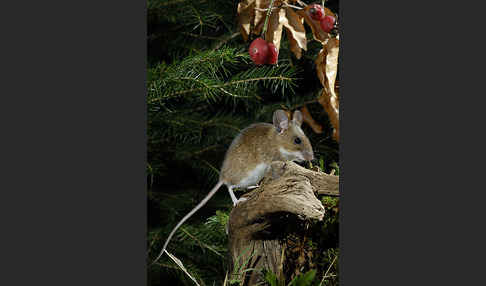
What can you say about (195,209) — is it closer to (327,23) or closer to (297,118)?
(297,118)

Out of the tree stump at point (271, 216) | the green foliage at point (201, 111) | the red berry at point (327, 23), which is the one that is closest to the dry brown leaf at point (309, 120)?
the green foliage at point (201, 111)

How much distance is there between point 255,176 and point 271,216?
0.13 m

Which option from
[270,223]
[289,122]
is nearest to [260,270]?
[270,223]

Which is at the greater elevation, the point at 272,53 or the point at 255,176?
the point at 272,53

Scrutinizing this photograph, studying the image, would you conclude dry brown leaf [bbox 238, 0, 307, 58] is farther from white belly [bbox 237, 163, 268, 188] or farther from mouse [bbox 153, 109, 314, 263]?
white belly [bbox 237, 163, 268, 188]

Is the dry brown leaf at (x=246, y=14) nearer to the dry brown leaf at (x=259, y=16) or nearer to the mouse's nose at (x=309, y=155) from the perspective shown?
the dry brown leaf at (x=259, y=16)

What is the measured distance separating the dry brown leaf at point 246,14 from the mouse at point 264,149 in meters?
0.27

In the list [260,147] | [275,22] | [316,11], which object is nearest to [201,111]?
[260,147]

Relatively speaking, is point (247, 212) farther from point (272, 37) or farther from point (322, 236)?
point (272, 37)

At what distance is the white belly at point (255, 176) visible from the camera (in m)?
1.87

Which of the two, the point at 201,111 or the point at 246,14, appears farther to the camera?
the point at 201,111

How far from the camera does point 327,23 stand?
188 centimetres

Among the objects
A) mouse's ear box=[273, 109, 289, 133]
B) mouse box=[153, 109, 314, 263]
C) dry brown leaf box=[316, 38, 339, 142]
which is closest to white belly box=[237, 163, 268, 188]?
mouse box=[153, 109, 314, 263]

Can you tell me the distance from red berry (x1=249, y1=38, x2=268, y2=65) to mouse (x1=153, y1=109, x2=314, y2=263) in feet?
0.54
